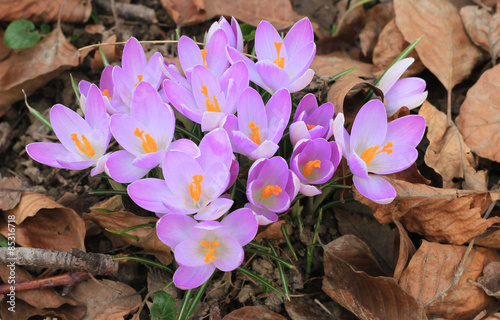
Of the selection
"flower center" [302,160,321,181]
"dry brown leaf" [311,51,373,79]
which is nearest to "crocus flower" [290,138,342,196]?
"flower center" [302,160,321,181]

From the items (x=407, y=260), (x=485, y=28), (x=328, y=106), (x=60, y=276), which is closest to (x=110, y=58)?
(x=60, y=276)

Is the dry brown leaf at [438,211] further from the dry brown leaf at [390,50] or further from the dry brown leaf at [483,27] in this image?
the dry brown leaf at [483,27]

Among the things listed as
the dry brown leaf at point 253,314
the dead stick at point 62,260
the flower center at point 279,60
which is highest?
the flower center at point 279,60

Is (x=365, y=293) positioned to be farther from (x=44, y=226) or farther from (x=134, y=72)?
(x=44, y=226)

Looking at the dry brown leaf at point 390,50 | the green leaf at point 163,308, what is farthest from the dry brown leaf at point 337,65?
the green leaf at point 163,308

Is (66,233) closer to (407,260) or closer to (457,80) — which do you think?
(407,260)

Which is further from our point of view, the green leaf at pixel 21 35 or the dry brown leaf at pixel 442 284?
the green leaf at pixel 21 35
